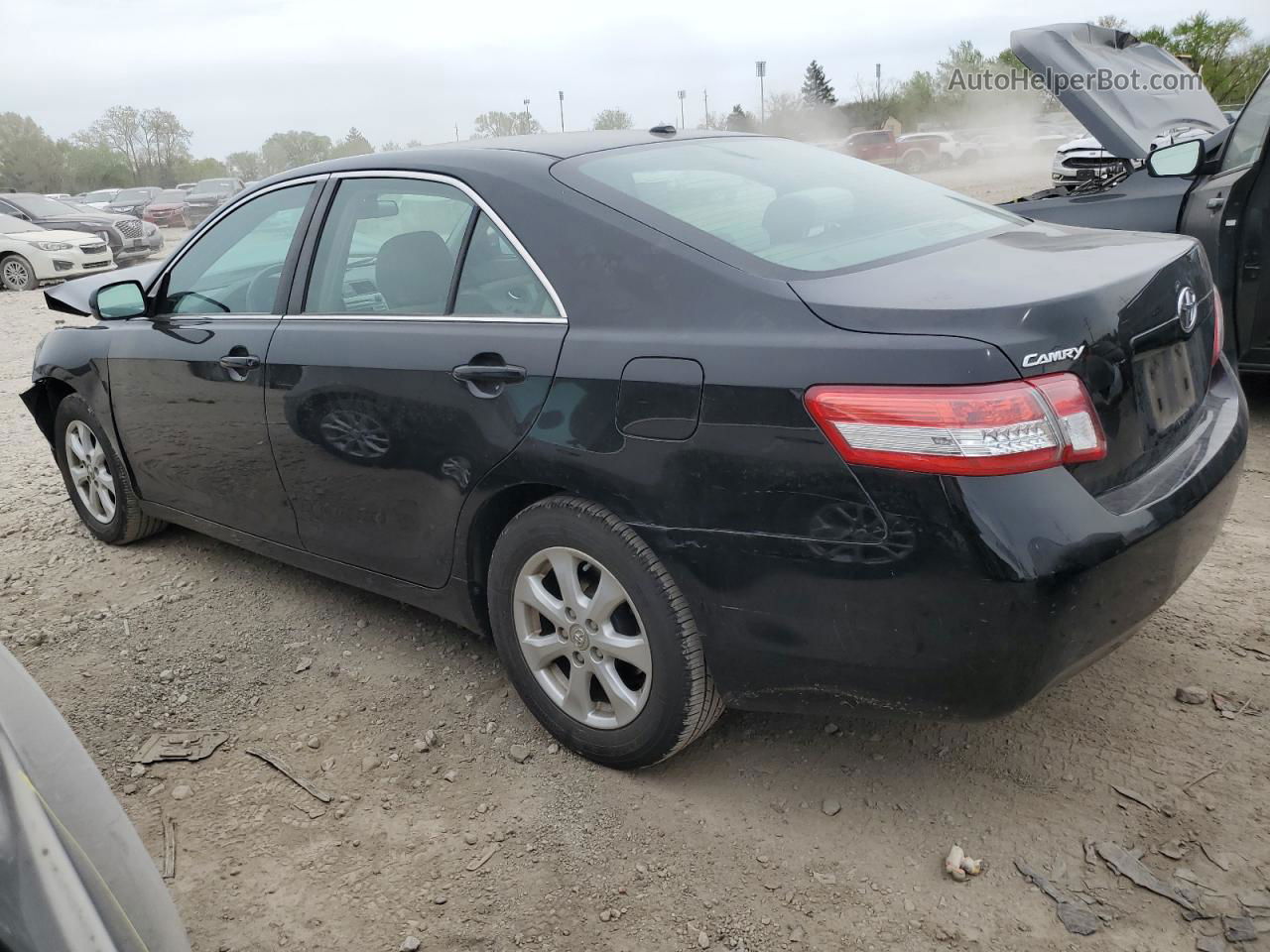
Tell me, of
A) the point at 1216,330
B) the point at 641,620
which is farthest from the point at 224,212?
the point at 1216,330

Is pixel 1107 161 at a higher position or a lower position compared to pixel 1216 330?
higher

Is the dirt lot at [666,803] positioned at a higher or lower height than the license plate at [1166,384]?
lower

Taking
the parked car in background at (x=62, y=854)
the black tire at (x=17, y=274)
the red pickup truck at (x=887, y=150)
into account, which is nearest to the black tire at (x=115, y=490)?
the parked car in background at (x=62, y=854)

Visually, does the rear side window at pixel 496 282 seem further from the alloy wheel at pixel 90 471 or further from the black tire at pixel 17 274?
the black tire at pixel 17 274

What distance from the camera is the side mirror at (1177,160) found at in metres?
5.18

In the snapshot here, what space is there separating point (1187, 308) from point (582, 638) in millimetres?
1665

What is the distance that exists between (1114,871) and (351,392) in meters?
2.31

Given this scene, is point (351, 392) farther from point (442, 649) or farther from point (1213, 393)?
point (1213, 393)

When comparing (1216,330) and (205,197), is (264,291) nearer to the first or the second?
(1216,330)

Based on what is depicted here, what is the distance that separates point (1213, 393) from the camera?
9.27 feet

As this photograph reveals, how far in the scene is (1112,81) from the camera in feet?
20.4

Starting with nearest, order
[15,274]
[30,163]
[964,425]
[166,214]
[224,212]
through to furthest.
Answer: [964,425] < [224,212] < [15,274] < [166,214] < [30,163]

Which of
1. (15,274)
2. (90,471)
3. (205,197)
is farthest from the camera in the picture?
(205,197)

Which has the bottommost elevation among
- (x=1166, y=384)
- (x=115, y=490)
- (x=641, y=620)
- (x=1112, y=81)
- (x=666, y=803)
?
(x=666, y=803)
